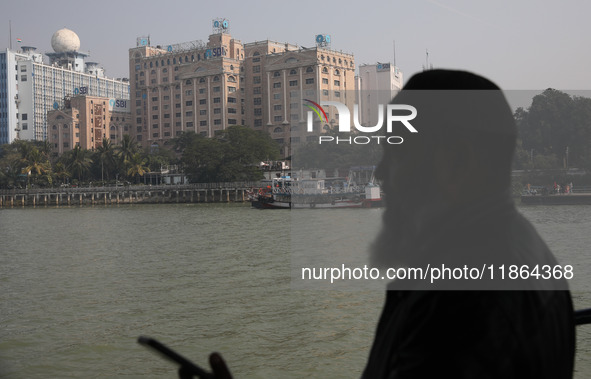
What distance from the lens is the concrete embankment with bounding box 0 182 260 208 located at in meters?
59.2

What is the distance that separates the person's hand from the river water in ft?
2.76

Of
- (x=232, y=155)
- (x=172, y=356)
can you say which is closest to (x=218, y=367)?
(x=172, y=356)

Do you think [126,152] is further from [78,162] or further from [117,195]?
[117,195]

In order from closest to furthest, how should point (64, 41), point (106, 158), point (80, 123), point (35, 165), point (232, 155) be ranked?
1. point (232, 155)
2. point (35, 165)
3. point (106, 158)
4. point (80, 123)
5. point (64, 41)

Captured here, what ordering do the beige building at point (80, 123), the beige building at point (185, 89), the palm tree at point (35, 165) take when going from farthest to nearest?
the beige building at point (80, 123), the beige building at point (185, 89), the palm tree at point (35, 165)

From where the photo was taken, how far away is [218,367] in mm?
923

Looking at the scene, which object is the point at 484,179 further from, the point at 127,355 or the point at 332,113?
the point at 127,355

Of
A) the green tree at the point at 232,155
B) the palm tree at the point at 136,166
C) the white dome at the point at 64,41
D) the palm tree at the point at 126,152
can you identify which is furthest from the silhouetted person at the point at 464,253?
the white dome at the point at 64,41

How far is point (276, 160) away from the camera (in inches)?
2426

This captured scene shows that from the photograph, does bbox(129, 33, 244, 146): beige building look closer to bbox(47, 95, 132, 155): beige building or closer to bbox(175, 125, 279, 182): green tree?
bbox(47, 95, 132, 155): beige building

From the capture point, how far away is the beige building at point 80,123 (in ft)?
266

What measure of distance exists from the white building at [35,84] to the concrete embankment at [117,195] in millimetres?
23458

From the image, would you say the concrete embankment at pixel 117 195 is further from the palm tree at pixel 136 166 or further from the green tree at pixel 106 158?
the green tree at pixel 106 158

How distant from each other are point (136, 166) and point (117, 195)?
4090 millimetres
